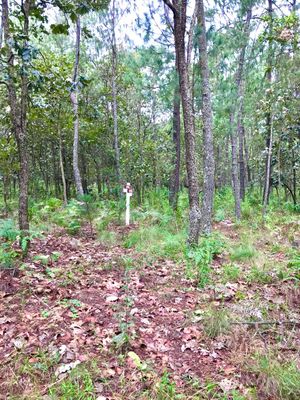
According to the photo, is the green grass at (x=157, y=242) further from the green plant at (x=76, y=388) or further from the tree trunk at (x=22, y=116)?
the green plant at (x=76, y=388)

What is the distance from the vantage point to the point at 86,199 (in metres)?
6.89

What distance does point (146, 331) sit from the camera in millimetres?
3191

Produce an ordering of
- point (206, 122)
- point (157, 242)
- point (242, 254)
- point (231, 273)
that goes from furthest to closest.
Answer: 1. point (206, 122)
2. point (157, 242)
3. point (242, 254)
4. point (231, 273)

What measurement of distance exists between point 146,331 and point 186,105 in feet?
12.7

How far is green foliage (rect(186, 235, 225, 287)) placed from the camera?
4.48 m

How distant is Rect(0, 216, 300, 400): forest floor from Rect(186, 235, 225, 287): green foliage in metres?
0.13

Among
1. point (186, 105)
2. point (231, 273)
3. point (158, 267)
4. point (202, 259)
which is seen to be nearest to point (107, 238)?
point (158, 267)

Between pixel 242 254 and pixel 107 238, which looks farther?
pixel 107 238

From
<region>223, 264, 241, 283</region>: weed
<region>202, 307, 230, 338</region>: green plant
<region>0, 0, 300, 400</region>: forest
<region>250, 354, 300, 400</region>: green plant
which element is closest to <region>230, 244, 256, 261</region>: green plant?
<region>0, 0, 300, 400</region>: forest

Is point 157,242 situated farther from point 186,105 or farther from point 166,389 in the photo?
point 166,389

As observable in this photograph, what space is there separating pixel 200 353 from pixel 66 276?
2190 millimetres

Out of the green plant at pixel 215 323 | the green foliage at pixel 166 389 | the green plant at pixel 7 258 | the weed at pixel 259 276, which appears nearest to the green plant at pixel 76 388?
the green foliage at pixel 166 389

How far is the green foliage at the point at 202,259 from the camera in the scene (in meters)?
4.48

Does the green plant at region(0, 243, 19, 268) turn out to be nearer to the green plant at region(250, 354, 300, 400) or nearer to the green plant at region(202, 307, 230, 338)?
the green plant at region(202, 307, 230, 338)
